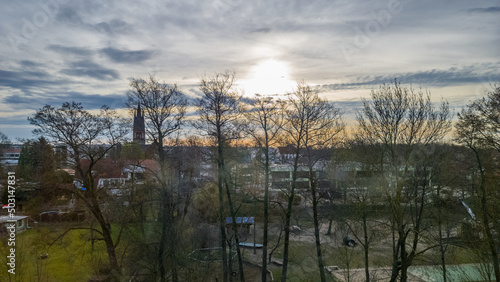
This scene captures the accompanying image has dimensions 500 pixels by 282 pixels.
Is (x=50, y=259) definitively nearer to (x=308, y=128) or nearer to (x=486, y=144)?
(x=308, y=128)

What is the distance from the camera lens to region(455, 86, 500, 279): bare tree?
34.1 feet

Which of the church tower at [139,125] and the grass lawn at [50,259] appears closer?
the grass lawn at [50,259]

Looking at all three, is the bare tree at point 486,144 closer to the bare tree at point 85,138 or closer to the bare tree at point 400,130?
the bare tree at point 400,130

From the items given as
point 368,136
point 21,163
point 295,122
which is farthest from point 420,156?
point 21,163

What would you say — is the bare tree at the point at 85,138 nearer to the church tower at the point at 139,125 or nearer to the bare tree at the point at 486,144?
the church tower at the point at 139,125

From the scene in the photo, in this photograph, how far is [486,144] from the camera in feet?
35.8

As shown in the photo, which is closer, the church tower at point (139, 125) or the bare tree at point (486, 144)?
the bare tree at point (486, 144)

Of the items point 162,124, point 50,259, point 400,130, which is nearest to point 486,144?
point 400,130

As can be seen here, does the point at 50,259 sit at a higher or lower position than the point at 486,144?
lower

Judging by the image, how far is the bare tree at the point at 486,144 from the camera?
34.1 ft

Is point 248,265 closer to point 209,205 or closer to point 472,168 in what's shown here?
point 209,205

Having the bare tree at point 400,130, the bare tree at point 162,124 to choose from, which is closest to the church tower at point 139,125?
the bare tree at point 162,124

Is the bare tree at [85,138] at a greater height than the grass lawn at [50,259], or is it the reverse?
the bare tree at [85,138]

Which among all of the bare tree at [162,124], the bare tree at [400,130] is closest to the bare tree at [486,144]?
the bare tree at [400,130]
